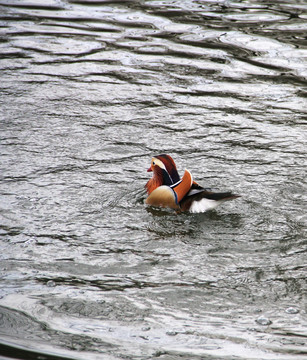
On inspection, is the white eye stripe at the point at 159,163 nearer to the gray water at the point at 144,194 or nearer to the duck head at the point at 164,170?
the duck head at the point at 164,170

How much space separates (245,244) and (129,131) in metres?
3.15

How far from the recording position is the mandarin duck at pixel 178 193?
18.2 ft

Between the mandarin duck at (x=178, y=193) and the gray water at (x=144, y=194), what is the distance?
0.13 meters

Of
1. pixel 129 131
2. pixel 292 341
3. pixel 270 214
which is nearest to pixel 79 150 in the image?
pixel 129 131

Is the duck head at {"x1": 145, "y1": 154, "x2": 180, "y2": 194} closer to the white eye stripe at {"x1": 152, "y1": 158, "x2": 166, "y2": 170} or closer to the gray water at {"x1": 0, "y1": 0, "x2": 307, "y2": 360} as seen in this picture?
the white eye stripe at {"x1": 152, "y1": 158, "x2": 166, "y2": 170}

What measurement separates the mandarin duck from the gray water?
0.13 metres

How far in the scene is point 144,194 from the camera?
20.3 ft

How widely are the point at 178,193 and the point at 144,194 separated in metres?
0.67

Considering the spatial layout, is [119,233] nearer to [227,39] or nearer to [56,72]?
[56,72]

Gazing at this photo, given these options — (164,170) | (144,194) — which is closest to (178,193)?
(164,170)

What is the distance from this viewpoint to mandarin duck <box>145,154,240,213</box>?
5551 mm

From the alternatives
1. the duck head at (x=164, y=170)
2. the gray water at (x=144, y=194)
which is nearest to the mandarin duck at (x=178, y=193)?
the duck head at (x=164, y=170)

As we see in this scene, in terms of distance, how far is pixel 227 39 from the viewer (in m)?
11.9

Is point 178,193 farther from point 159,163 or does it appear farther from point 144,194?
point 144,194
